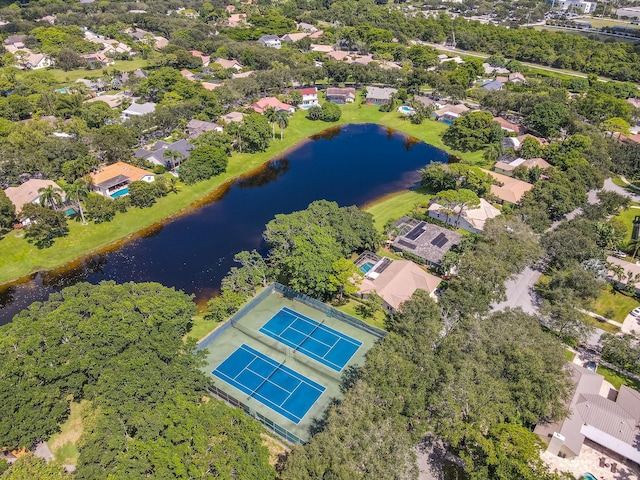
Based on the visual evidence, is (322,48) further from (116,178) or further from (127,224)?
(127,224)

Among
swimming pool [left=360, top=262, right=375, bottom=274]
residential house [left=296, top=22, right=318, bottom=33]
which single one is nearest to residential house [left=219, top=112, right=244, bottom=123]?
swimming pool [left=360, top=262, right=375, bottom=274]

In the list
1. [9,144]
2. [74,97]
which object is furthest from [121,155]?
[74,97]

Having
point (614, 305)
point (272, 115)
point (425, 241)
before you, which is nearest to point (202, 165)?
point (272, 115)

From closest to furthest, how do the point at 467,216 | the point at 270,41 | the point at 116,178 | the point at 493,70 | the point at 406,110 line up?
the point at 467,216
the point at 116,178
the point at 406,110
the point at 493,70
the point at 270,41

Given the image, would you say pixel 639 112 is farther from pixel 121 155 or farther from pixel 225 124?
pixel 121 155

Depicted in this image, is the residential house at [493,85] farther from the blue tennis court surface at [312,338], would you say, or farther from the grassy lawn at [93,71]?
the grassy lawn at [93,71]

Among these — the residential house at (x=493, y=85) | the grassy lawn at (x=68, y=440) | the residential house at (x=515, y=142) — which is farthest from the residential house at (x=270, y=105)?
the grassy lawn at (x=68, y=440)

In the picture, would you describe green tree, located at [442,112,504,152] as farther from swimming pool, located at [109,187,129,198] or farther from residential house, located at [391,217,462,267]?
swimming pool, located at [109,187,129,198]
